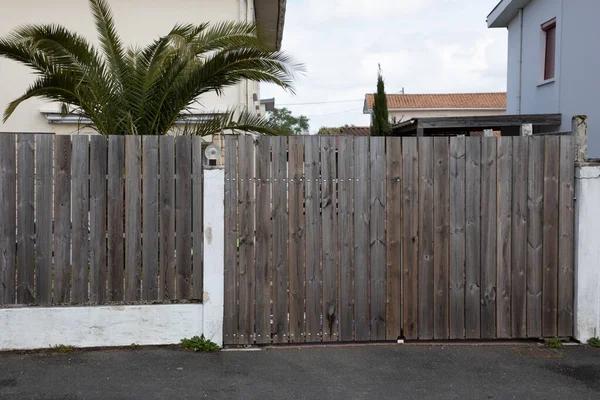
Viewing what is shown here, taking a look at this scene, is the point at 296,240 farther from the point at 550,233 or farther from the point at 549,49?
the point at 549,49

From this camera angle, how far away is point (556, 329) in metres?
6.95

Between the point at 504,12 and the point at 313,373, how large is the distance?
46.7 feet

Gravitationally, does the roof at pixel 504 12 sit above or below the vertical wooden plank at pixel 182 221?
above

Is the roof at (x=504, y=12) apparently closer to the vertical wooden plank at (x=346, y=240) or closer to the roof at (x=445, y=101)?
the vertical wooden plank at (x=346, y=240)

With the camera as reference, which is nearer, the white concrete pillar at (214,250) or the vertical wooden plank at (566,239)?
the white concrete pillar at (214,250)

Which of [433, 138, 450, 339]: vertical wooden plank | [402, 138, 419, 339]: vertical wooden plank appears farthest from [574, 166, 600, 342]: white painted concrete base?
[402, 138, 419, 339]: vertical wooden plank

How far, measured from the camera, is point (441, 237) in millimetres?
6824

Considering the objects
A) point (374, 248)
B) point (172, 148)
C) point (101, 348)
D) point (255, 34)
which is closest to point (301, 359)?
point (374, 248)

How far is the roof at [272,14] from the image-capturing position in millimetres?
16391

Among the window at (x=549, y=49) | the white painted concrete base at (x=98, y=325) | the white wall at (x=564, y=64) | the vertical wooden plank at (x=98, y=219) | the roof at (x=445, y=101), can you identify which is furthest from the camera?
the roof at (x=445, y=101)

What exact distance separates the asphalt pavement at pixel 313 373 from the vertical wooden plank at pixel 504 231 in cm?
37

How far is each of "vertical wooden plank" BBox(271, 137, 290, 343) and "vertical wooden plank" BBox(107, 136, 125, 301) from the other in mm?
1383

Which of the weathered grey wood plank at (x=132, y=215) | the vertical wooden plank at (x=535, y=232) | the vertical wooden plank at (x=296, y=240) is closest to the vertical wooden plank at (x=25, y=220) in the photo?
the weathered grey wood plank at (x=132, y=215)

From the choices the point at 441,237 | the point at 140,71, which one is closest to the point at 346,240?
the point at 441,237
